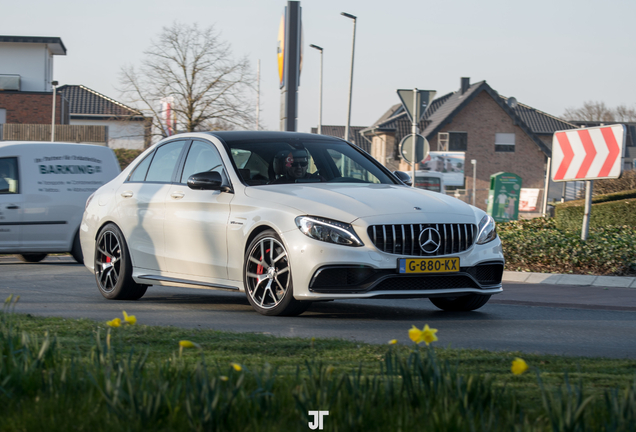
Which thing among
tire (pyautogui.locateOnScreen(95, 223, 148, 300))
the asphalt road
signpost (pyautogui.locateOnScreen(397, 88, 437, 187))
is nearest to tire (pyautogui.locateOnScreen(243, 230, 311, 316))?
the asphalt road

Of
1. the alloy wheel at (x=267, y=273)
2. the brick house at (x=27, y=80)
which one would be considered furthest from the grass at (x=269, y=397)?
the brick house at (x=27, y=80)

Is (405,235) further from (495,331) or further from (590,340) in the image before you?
(590,340)

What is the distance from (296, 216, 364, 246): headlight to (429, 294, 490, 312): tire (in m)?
1.53

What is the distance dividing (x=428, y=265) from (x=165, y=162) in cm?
316

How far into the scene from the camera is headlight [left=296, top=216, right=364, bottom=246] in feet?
22.6

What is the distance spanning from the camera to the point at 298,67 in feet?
53.0

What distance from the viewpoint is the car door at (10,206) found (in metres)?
13.7

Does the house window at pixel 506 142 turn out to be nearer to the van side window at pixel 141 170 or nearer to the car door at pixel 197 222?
the van side window at pixel 141 170

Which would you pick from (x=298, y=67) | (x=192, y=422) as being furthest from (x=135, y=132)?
(x=192, y=422)

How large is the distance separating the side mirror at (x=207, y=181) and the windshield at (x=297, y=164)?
23 centimetres

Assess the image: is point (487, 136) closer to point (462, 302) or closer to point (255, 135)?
point (255, 135)

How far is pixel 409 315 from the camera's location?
25.9ft

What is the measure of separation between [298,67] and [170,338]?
11147 mm

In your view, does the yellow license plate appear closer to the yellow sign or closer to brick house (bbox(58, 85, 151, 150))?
the yellow sign
